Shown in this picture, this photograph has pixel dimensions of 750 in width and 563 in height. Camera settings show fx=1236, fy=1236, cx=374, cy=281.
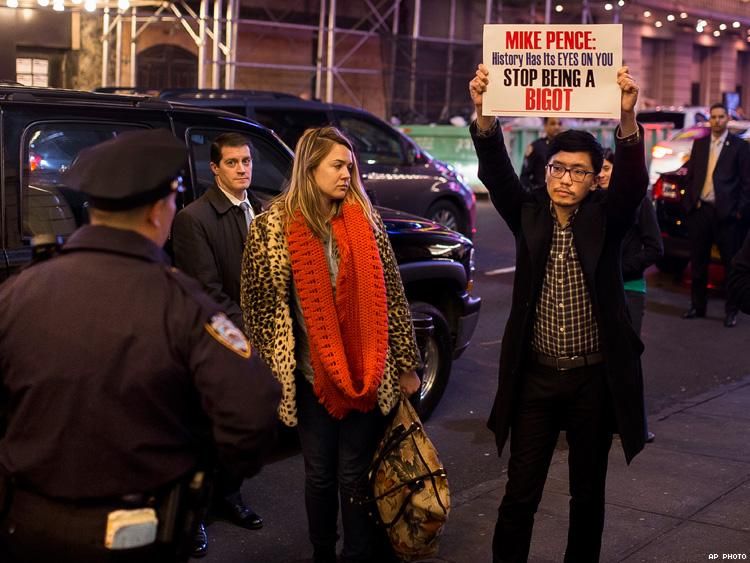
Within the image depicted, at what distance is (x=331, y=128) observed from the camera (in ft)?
16.0

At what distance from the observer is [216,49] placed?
81.9 feet

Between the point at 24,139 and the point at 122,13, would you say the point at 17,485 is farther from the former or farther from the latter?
the point at 122,13

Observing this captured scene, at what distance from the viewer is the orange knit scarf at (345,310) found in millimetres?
4680

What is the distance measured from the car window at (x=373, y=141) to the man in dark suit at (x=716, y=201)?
431 centimetres

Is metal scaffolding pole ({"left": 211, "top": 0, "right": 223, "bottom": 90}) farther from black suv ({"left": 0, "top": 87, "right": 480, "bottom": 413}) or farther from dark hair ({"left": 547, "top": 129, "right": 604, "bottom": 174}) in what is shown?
dark hair ({"left": 547, "top": 129, "right": 604, "bottom": 174})

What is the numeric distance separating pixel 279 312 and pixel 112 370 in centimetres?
188

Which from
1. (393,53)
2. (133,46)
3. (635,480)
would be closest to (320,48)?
(393,53)

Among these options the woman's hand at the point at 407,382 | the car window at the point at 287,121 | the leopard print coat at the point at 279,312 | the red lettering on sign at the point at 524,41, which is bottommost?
the woman's hand at the point at 407,382

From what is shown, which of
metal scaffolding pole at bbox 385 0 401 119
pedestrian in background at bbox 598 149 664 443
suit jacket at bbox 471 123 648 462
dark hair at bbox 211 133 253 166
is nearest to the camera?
suit jacket at bbox 471 123 648 462

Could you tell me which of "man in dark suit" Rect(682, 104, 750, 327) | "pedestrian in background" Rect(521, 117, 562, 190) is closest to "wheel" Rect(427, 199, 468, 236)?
"pedestrian in background" Rect(521, 117, 562, 190)

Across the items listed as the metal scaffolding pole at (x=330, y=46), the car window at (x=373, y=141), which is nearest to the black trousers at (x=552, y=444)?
the car window at (x=373, y=141)

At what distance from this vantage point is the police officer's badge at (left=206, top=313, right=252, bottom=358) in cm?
290

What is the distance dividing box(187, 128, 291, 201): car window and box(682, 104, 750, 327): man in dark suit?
592 cm

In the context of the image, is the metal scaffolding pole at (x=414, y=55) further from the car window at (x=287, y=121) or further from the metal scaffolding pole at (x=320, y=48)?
the car window at (x=287, y=121)
